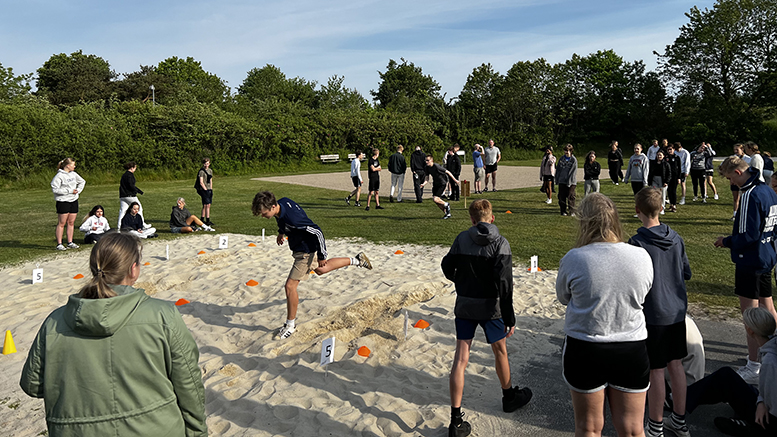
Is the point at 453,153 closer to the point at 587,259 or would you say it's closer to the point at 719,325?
the point at 719,325

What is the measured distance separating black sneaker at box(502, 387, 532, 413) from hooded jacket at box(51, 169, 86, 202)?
10459 millimetres

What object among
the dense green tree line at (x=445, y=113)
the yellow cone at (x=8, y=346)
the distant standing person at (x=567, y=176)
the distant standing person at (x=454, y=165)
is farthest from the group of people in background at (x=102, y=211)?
the dense green tree line at (x=445, y=113)

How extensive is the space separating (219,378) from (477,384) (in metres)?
2.64

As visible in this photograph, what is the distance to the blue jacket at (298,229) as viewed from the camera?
21.3 feet

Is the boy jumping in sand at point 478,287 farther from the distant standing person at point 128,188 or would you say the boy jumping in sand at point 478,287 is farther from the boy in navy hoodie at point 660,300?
the distant standing person at point 128,188

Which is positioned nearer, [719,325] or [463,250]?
[463,250]

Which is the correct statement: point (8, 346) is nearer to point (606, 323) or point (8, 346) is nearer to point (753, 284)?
point (606, 323)

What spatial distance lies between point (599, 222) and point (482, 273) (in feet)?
4.05

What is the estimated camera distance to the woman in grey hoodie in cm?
378

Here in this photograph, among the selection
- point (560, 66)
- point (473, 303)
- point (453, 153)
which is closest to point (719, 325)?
point (473, 303)

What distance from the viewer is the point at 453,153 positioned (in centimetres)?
1909

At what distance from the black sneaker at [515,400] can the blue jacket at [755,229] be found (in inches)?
94.4

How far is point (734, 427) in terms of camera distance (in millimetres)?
4172

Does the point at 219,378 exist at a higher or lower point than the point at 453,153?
lower
